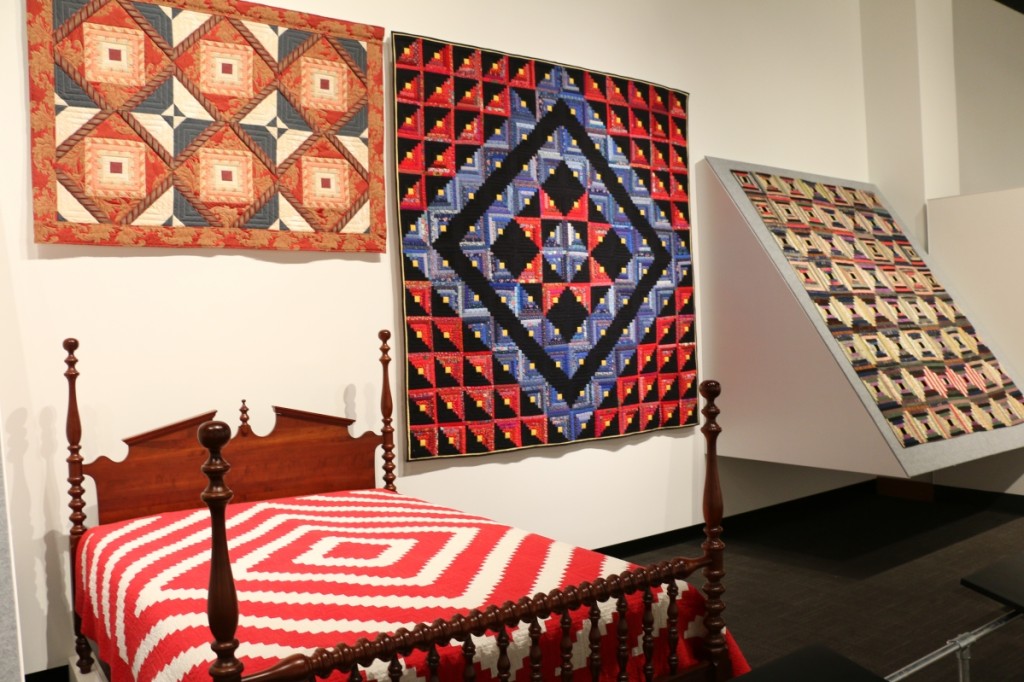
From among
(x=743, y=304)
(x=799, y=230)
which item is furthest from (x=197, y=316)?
(x=799, y=230)

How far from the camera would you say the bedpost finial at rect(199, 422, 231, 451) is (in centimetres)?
128

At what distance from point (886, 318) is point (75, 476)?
383 centimetres

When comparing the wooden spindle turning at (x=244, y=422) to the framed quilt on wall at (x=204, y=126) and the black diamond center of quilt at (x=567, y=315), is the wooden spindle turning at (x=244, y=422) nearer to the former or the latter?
the framed quilt on wall at (x=204, y=126)

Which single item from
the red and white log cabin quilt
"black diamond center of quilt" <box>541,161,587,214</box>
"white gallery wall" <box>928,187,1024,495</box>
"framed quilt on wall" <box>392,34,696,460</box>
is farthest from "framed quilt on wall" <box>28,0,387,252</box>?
"white gallery wall" <box>928,187,1024,495</box>

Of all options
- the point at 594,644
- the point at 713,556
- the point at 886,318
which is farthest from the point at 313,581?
the point at 886,318

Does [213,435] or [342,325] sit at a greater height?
[342,325]

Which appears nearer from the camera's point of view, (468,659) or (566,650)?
(468,659)

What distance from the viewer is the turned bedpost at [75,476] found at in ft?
8.75

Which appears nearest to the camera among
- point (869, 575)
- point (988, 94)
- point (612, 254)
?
point (869, 575)

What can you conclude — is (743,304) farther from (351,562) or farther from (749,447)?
(351,562)

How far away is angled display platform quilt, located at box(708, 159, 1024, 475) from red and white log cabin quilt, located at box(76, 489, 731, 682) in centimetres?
228

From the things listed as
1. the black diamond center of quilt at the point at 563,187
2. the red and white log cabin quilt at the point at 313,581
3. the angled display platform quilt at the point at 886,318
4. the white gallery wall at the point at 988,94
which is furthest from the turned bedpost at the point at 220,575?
the white gallery wall at the point at 988,94

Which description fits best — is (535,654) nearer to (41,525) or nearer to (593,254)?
(41,525)

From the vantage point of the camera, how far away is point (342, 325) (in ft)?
11.0
